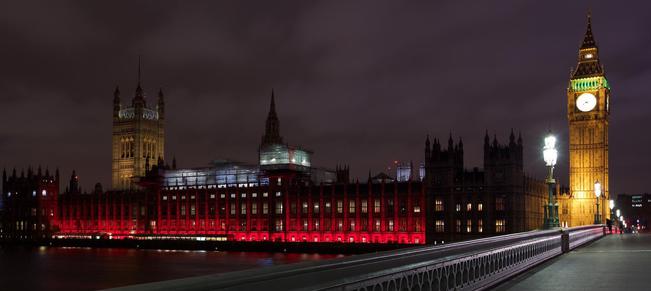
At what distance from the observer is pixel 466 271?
20.4 meters

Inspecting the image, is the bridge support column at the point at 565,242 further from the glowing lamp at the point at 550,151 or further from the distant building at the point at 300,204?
the distant building at the point at 300,204

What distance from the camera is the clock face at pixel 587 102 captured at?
13312 centimetres

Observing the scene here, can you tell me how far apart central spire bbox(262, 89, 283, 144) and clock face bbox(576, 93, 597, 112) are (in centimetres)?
7305

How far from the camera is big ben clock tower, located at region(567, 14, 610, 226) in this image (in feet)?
432

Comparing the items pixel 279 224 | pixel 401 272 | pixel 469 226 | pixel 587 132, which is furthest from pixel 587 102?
pixel 401 272

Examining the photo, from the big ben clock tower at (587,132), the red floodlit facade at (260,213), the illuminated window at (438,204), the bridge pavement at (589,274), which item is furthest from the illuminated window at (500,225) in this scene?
the bridge pavement at (589,274)

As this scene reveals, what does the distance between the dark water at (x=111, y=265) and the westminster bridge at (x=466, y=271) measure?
5564 cm

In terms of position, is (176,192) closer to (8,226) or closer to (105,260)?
(105,260)

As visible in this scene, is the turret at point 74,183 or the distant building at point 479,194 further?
the turret at point 74,183

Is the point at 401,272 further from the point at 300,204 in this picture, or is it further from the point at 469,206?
the point at 300,204

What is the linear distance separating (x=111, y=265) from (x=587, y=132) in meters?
89.1

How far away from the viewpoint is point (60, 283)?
89.8m

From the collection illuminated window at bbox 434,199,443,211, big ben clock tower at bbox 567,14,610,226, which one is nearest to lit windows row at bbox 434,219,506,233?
illuminated window at bbox 434,199,443,211

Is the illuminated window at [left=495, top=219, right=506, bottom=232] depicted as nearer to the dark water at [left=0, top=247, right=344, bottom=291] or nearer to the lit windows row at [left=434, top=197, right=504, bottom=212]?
the lit windows row at [left=434, top=197, right=504, bottom=212]
